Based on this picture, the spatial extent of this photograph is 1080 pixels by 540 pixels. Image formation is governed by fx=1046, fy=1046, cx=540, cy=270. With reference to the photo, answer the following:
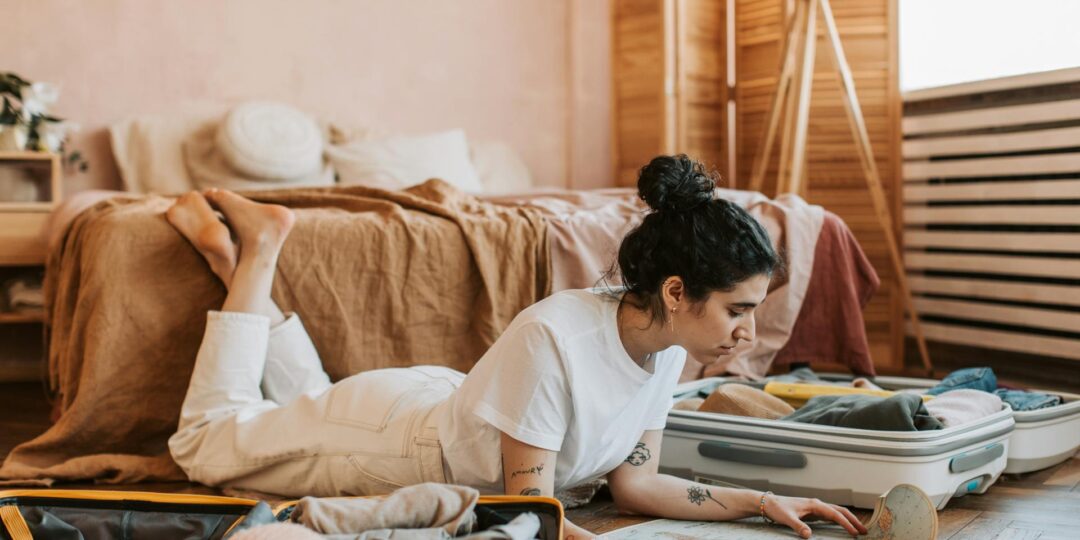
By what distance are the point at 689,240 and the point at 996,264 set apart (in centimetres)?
246

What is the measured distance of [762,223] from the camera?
2658 mm

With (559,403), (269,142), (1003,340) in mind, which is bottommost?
(1003,340)

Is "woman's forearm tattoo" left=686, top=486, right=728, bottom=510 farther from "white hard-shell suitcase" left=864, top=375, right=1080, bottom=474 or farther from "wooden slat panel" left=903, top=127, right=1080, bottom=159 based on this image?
"wooden slat panel" left=903, top=127, right=1080, bottom=159

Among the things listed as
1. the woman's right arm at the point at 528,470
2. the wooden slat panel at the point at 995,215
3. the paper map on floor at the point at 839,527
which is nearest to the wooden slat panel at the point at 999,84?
the wooden slat panel at the point at 995,215

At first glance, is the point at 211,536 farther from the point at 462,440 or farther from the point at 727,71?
the point at 727,71

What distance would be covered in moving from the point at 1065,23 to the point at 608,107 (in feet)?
7.52

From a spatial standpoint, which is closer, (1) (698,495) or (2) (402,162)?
(1) (698,495)

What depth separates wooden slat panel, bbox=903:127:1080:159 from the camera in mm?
3303

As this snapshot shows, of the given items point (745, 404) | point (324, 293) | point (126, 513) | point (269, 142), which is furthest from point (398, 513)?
point (269, 142)

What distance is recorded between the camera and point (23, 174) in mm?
3600

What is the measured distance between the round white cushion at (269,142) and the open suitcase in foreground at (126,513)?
241 centimetres

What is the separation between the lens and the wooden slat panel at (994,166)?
330cm

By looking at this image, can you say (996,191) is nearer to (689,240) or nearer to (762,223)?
(762,223)

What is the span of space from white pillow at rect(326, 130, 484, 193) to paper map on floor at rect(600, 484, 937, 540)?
2483 millimetres
